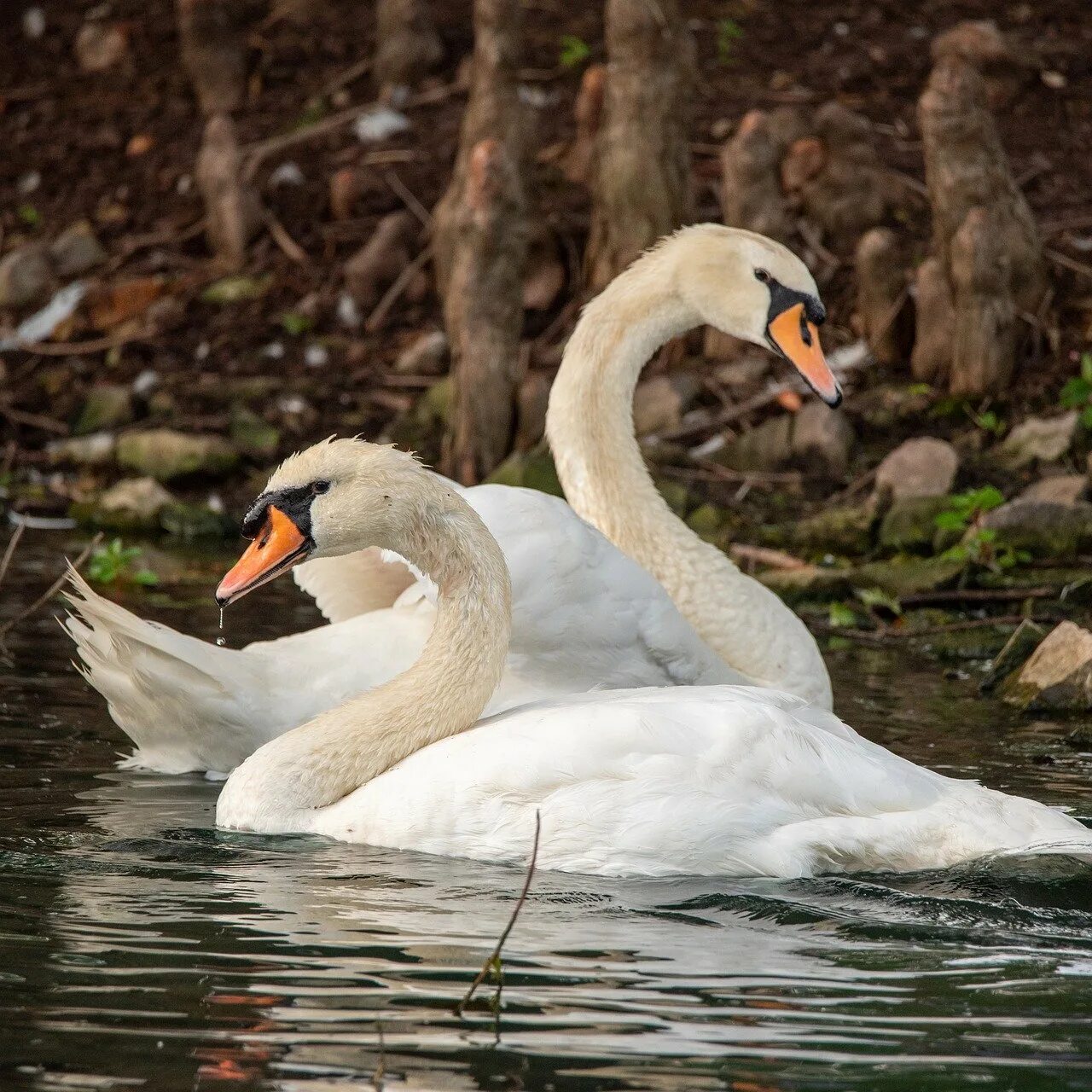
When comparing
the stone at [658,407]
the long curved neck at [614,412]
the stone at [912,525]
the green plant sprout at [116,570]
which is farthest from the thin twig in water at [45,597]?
the stone at [658,407]

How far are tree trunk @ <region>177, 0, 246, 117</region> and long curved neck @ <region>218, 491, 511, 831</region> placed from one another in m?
13.4

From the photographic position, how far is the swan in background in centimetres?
601

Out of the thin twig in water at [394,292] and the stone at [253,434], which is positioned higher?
the thin twig in water at [394,292]

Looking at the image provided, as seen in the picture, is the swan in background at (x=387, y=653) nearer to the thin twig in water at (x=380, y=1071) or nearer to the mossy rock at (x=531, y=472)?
the thin twig in water at (x=380, y=1071)

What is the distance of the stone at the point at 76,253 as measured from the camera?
54.1 ft

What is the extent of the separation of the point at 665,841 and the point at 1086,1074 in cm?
152

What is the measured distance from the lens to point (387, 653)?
20.5 feet

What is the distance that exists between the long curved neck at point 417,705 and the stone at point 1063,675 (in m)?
2.82

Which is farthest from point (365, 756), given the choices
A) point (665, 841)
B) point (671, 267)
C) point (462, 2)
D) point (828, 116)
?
point (462, 2)

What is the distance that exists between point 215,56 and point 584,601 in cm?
1324

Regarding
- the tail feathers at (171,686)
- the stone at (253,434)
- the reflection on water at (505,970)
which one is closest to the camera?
the reflection on water at (505,970)

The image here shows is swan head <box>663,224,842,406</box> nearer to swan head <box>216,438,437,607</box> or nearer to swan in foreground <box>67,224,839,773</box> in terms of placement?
swan in foreground <box>67,224,839,773</box>

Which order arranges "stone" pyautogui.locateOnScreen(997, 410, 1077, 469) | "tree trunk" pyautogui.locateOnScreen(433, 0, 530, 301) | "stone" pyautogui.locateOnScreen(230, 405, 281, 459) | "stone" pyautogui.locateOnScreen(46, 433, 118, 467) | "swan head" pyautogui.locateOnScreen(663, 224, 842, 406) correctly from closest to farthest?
"swan head" pyautogui.locateOnScreen(663, 224, 842, 406), "stone" pyautogui.locateOnScreen(997, 410, 1077, 469), "tree trunk" pyautogui.locateOnScreen(433, 0, 530, 301), "stone" pyautogui.locateOnScreen(230, 405, 281, 459), "stone" pyautogui.locateOnScreen(46, 433, 118, 467)

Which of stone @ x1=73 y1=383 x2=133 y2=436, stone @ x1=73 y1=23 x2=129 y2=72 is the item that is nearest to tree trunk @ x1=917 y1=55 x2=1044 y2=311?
stone @ x1=73 y1=383 x2=133 y2=436
